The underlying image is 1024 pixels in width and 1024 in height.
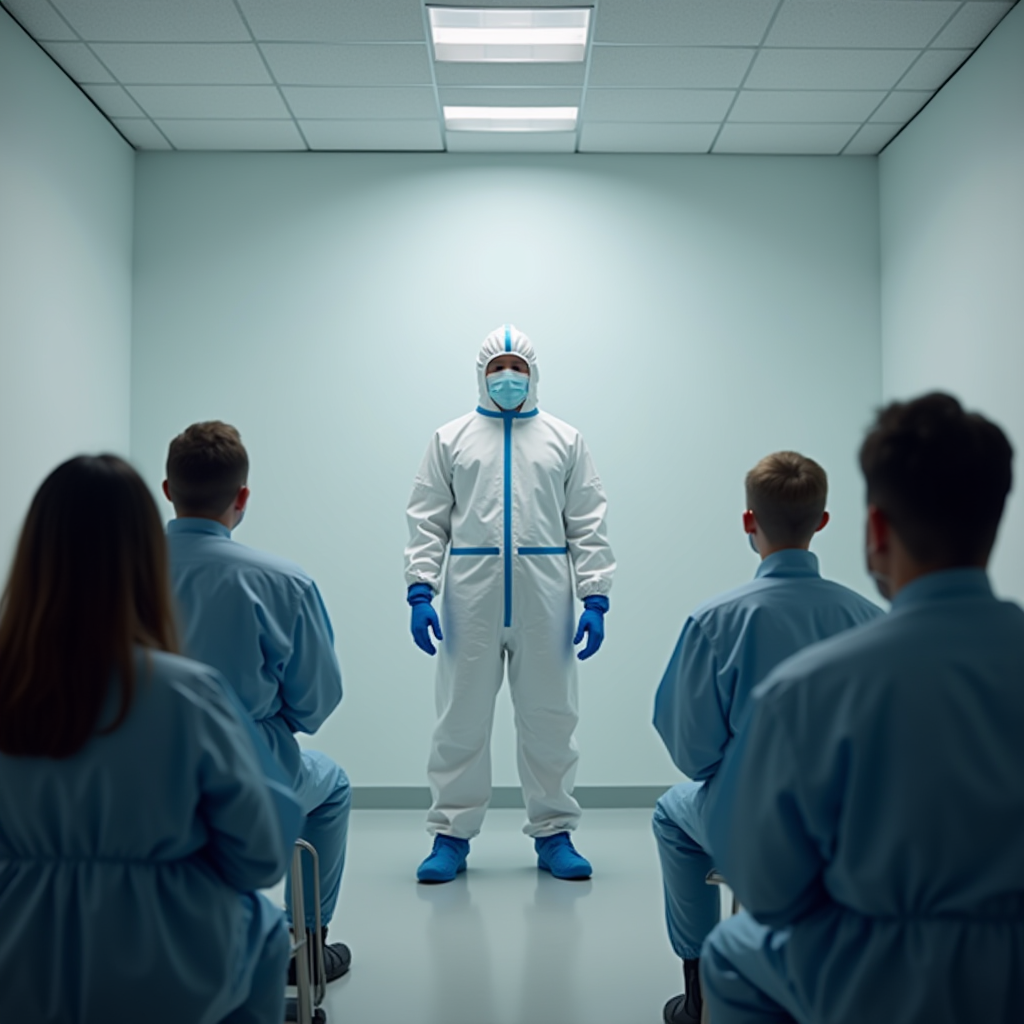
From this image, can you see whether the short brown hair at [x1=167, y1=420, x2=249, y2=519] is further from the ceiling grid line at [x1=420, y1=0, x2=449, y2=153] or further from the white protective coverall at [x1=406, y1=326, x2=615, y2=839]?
the ceiling grid line at [x1=420, y1=0, x2=449, y2=153]

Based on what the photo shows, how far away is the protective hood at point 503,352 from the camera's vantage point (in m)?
3.52

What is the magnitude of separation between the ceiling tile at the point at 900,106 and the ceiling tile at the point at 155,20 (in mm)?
2297

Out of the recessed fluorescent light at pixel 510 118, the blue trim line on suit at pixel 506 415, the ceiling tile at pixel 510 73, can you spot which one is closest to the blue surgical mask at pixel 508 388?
the blue trim line on suit at pixel 506 415

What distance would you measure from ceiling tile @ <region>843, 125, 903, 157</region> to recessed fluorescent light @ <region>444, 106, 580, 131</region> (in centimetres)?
115

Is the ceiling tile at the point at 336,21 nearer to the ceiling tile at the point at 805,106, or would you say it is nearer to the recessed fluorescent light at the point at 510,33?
the recessed fluorescent light at the point at 510,33

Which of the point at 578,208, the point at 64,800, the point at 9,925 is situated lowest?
the point at 9,925

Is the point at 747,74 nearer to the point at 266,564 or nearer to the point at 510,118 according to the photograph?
the point at 510,118

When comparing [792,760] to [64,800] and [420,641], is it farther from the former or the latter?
[420,641]

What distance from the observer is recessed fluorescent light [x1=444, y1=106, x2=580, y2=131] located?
411 cm

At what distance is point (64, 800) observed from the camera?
48.0 inches

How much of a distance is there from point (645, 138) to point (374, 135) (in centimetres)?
108

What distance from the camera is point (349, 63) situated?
368cm

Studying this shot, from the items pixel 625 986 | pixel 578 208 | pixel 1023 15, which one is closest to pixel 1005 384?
pixel 1023 15

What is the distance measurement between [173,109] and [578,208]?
1613 mm
